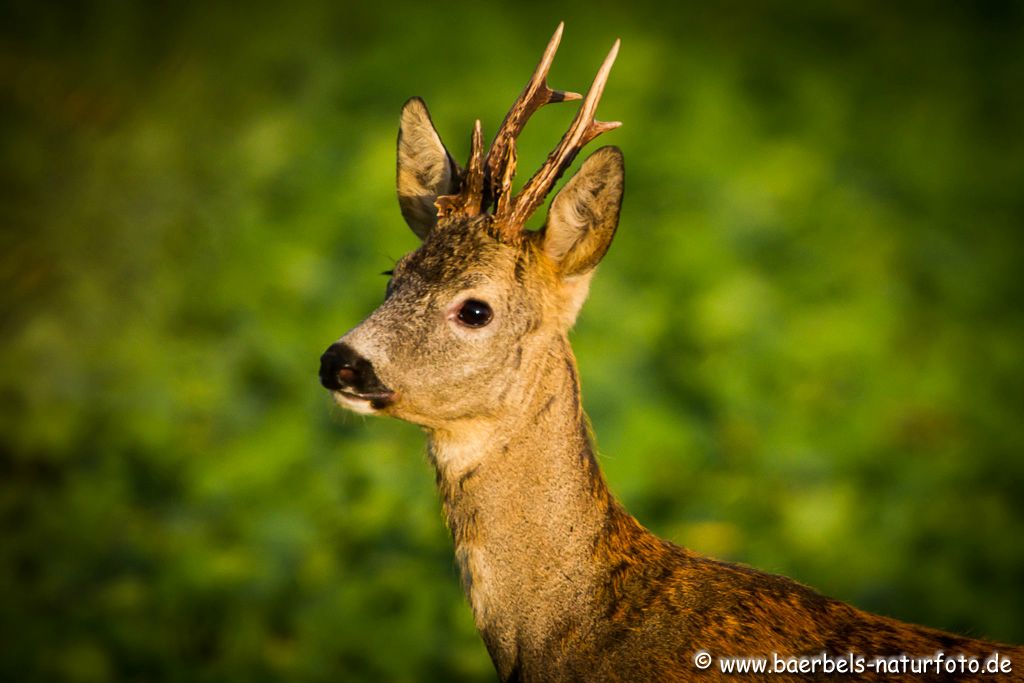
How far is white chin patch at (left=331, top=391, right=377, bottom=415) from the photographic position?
383cm

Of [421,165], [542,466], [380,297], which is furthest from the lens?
[380,297]

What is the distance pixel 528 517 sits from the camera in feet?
12.8

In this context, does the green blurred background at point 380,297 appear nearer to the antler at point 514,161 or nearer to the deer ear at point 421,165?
the deer ear at point 421,165

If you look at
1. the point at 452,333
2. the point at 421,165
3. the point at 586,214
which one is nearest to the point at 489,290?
the point at 452,333

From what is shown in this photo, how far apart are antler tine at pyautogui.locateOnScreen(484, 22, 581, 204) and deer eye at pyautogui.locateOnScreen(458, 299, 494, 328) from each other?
378 mm

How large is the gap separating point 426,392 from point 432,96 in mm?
6733

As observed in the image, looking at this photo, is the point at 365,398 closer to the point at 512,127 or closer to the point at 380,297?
the point at 512,127

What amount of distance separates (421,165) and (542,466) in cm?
127

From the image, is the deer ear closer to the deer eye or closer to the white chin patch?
the deer eye

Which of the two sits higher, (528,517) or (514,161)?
(514,161)

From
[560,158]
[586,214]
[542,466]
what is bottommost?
[542,466]

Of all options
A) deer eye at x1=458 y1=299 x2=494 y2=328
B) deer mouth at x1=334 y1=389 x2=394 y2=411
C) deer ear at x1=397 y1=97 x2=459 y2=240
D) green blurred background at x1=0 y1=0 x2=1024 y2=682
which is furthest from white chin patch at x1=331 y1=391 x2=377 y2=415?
green blurred background at x1=0 y1=0 x2=1024 y2=682

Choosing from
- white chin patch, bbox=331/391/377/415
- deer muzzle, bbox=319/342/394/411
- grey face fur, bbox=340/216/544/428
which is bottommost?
white chin patch, bbox=331/391/377/415

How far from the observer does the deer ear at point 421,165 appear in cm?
447
